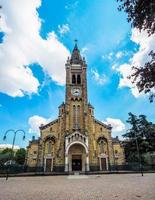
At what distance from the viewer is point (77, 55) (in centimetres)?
4756

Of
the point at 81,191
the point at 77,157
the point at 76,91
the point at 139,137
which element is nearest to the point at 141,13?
the point at 81,191

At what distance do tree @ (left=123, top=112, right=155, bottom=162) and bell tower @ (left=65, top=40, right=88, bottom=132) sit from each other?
13832 mm

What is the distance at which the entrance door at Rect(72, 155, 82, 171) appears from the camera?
1389 inches

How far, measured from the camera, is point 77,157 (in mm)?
35906

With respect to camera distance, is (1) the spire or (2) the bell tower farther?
(1) the spire

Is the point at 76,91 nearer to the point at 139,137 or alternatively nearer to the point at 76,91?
the point at 76,91

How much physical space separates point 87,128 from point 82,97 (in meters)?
7.27

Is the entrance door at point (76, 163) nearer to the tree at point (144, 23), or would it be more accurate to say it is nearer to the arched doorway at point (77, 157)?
the arched doorway at point (77, 157)

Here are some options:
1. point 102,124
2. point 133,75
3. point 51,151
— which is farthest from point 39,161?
point 133,75

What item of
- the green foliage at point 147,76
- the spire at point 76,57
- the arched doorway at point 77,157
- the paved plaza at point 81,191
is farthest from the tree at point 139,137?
the green foliage at point 147,76

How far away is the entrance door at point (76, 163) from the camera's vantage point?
35281 mm

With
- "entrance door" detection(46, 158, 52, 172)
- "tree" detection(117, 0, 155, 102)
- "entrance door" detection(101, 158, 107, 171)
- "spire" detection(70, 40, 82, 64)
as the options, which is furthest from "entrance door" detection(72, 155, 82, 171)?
"tree" detection(117, 0, 155, 102)

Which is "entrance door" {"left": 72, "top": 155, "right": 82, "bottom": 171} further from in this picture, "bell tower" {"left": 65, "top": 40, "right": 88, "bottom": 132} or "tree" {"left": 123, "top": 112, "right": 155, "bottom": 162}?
"tree" {"left": 123, "top": 112, "right": 155, "bottom": 162}

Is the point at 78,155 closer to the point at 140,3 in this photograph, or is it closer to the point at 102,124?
the point at 102,124
